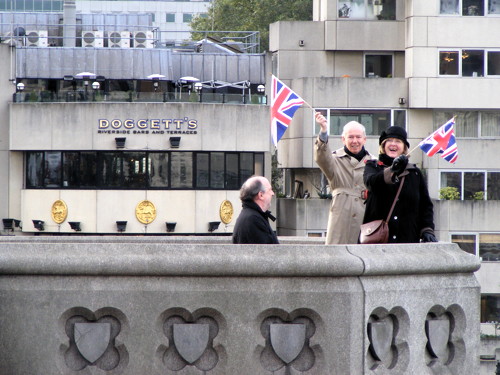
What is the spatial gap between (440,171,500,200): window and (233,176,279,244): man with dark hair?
46.5 meters

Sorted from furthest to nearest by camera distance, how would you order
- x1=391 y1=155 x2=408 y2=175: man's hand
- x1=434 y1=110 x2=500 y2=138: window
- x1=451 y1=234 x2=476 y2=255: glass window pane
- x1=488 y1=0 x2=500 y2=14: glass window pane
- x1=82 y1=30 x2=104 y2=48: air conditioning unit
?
x1=82 y1=30 x2=104 y2=48: air conditioning unit < x1=434 y1=110 x2=500 y2=138: window < x1=488 y1=0 x2=500 y2=14: glass window pane < x1=451 y1=234 x2=476 y2=255: glass window pane < x1=391 y1=155 x2=408 y2=175: man's hand

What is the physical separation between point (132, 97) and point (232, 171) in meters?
4.96

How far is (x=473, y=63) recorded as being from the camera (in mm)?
55062

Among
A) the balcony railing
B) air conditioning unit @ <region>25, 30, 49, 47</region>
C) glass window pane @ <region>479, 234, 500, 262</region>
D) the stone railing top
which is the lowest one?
glass window pane @ <region>479, 234, 500, 262</region>

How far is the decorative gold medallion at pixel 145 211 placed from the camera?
50625 millimetres

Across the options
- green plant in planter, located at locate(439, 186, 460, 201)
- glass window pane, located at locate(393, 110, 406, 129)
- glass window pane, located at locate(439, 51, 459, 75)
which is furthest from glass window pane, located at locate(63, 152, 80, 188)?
glass window pane, located at locate(439, 51, 459, 75)

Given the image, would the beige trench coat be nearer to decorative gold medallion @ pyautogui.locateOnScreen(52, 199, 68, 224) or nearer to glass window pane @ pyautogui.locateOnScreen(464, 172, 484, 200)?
decorative gold medallion @ pyautogui.locateOnScreen(52, 199, 68, 224)

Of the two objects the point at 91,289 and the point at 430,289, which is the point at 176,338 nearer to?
the point at 91,289

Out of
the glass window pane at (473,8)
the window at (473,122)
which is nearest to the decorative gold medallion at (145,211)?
the window at (473,122)

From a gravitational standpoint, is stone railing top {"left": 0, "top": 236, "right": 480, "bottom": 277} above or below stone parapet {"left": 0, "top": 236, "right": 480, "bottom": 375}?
above

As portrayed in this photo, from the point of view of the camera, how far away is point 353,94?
179ft

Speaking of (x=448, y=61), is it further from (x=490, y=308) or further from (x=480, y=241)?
(x=490, y=308)


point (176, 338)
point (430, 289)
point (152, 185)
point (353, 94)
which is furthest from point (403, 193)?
point (353, 94)

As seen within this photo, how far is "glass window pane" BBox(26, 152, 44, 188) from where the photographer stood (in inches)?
2016
